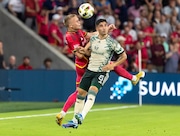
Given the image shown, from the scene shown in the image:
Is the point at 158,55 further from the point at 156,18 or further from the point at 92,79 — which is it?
the point at 92,79

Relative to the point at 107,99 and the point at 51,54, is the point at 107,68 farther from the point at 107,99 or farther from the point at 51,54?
the point at 51,54

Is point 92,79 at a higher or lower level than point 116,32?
higher

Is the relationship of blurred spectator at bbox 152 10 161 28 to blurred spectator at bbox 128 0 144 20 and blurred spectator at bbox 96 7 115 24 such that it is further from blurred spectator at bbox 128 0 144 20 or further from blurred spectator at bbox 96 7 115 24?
blurred spectator at bbox 96 7 115 24

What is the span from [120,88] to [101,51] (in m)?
9.35

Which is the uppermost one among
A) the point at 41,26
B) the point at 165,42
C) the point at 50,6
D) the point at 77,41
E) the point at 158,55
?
the point at 77,41

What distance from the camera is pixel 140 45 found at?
2594 cm

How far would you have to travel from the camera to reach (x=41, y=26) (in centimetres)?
2783

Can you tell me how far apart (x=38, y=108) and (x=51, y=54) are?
18.9 feet

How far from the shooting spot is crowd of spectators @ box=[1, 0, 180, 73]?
2602cm

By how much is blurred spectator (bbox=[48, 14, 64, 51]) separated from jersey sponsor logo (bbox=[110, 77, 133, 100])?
4.14 meters

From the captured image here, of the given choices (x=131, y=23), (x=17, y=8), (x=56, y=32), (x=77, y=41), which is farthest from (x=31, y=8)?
(x=77, y=41)

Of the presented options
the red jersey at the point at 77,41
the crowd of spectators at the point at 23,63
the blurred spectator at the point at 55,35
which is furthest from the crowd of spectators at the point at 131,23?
the red jersey at the point at 77,41

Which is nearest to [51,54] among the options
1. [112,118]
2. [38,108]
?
[38,108]

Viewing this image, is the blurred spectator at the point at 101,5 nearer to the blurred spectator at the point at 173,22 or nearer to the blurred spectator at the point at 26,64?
the blurred spectator at the point at 173,22
